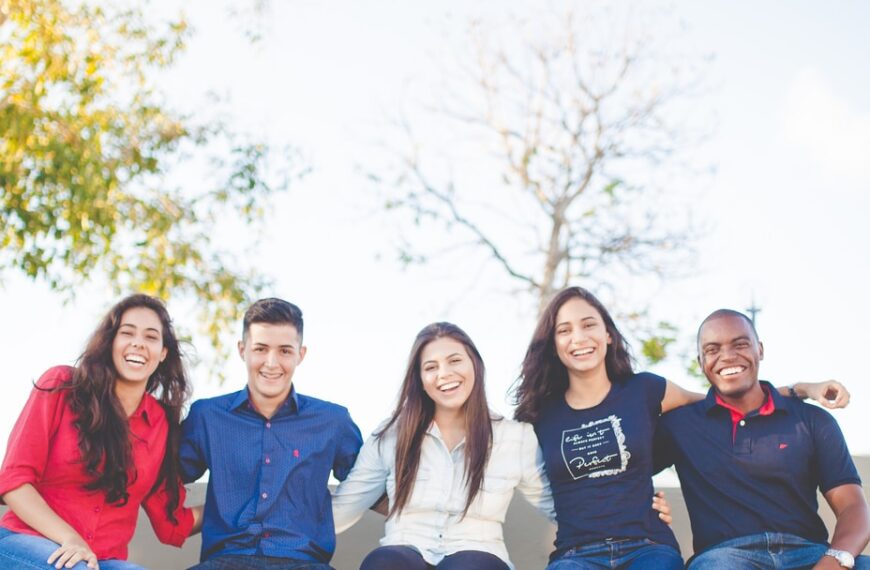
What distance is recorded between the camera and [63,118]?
7.23m

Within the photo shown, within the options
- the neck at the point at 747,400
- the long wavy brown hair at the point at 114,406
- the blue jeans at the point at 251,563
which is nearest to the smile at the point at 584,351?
the neck at the point at 747,400

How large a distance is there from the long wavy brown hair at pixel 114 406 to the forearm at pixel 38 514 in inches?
6.4

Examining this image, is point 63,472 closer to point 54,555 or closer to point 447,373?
point 54,555

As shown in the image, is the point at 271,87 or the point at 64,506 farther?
the point at 271,87

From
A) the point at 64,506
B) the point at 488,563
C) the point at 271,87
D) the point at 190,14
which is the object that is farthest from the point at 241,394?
the point at 271,87

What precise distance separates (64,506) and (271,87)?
7644 mm

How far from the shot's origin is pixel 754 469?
12.2 feet

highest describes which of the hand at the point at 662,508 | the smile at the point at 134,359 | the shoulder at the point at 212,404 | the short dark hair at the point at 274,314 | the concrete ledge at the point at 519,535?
the short dark hair at the point at 274,314

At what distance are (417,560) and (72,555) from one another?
1161mm

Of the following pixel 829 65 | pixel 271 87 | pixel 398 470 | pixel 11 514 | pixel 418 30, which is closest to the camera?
pixel 11 514

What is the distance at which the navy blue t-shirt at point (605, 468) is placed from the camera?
146 inches

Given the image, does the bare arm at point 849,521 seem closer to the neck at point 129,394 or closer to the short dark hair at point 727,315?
the short dark hair at point 727,315

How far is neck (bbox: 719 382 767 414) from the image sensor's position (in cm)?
384

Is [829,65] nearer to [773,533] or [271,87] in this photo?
[271,87]
